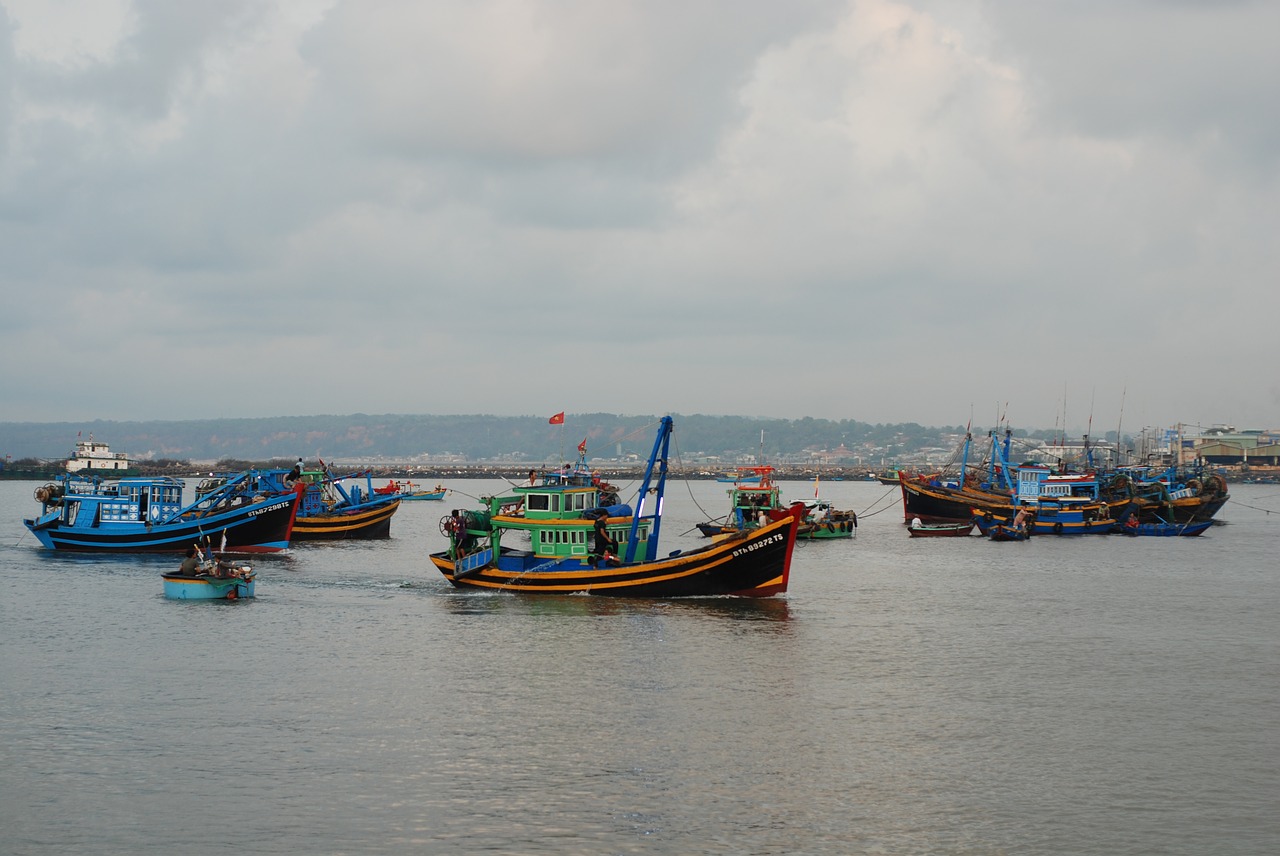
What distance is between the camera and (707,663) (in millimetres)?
41656

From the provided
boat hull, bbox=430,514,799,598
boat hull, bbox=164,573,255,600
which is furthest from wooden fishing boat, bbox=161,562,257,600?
boat hull, bbox=430,514,799,598

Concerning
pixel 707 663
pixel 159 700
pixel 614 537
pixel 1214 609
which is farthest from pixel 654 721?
pixel 1214 609

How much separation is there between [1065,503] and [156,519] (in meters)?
76.3

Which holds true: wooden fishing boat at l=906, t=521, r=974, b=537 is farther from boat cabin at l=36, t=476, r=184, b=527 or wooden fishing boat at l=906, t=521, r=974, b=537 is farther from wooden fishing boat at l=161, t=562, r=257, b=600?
wooden fishing boat at l=161, t=562, r=257, b=600

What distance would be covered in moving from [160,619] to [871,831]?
120 ft

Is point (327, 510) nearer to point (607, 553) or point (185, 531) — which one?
point (185, 531)

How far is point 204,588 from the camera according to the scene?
57656mm

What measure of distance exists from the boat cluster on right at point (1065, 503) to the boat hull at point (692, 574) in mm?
52868

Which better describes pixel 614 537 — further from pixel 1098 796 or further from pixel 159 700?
pixel 1098 796

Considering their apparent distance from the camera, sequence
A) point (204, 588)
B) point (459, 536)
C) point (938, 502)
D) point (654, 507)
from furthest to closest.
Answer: point (938, 502), point (459, 536), point (654, 507), point (204, 588)

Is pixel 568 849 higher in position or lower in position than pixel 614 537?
lower

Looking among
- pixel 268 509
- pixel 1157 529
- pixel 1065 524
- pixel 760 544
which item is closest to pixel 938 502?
pixel 1065 524

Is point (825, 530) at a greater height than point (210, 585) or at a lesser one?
greater

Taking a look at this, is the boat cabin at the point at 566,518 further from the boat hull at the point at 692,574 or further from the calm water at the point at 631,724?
the calm water at the point at 631,724
